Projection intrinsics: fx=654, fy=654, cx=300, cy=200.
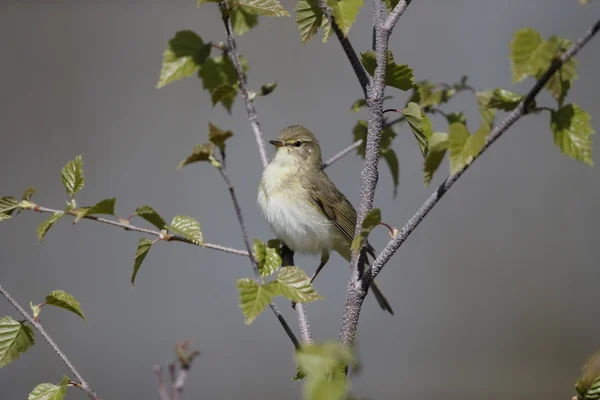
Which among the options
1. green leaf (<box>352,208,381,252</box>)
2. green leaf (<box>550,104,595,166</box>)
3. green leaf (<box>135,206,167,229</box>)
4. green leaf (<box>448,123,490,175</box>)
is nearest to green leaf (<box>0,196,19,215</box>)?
green leaf (<box>135,206,167,229</box>)

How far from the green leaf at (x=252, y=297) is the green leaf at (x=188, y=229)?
15 centimetres

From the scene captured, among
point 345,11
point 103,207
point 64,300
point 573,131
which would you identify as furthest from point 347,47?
point 64,300

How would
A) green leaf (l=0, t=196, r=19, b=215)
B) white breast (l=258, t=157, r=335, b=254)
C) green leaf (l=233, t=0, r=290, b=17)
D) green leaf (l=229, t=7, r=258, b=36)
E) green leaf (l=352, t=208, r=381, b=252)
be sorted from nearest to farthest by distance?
green leaf (l=352, t=208, r=381, b=252), green leaf (l=0, t=196, r=19, b=215), green leaf (l=233, t=0, r=290, b=17), green leaf (l=229, t=7, r=258, b=36), white breast (l=258, t=157, r=335, b=254)

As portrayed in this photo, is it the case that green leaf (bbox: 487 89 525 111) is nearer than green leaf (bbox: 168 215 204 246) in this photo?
Yes

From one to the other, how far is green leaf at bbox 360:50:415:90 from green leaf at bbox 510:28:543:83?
21 centimetres

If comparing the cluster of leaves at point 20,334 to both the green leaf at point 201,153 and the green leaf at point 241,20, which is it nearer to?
the green leaf at point 201,153

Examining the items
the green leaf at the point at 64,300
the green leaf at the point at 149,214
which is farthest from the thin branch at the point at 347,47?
the green leaf at the point at 64,300

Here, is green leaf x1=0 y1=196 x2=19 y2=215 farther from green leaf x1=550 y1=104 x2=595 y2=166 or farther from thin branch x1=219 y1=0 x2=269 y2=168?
green leaf x1=550 y1=104 x2=595 y2=166

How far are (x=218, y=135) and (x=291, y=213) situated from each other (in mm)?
1079

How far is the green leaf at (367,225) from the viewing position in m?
0.85

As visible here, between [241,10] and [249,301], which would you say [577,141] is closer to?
[249,301]

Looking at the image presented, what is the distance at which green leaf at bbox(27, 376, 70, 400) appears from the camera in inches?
37.5

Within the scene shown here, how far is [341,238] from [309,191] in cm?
18

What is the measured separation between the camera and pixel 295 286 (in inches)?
35.8
